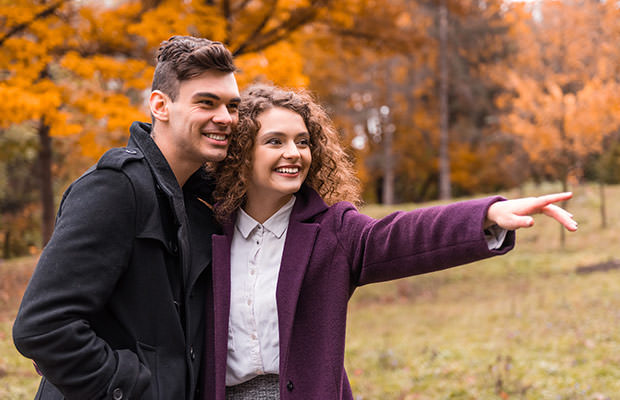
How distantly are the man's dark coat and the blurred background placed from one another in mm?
1135

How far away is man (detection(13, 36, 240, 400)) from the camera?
1.41 metres

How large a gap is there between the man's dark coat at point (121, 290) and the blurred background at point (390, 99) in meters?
1.14

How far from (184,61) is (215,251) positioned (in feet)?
2.03

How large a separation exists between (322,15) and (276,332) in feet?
18.9

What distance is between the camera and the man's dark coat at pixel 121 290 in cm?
141

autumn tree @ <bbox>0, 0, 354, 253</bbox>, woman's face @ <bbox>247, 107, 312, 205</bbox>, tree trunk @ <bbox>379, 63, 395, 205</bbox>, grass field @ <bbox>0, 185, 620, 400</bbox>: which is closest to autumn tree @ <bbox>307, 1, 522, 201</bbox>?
tree trunk @ <bbox>379, 63, 395, 205</bbox>

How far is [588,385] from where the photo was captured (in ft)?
14.4

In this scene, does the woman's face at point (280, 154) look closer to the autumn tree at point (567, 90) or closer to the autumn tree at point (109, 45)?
the autumn tree at point (109, 45)

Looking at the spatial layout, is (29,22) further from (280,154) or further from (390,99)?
(390,99)

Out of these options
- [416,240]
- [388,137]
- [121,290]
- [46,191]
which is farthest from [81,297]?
[388,137]

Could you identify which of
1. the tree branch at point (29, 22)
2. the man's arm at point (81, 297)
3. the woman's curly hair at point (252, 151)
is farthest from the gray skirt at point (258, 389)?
the tree branch at point (29, 22)

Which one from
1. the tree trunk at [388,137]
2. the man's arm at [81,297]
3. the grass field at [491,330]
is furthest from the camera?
the tree trunk at [388,137]

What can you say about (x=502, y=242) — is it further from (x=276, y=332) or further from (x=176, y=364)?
(x=176, y=364)

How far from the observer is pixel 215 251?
5.82ft
